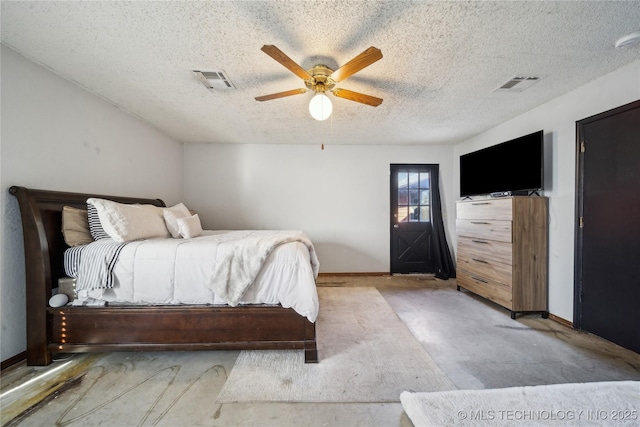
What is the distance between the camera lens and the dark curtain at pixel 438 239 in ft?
13.0

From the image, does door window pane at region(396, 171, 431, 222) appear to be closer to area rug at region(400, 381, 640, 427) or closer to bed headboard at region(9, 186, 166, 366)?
area rug at region(400, 381, 640, 427)

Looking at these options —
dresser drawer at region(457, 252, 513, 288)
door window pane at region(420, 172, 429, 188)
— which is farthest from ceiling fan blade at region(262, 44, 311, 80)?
door window pane at region(420, 172, 429, 188)

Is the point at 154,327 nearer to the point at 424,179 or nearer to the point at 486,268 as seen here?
the point at 486,268

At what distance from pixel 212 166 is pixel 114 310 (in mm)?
2781

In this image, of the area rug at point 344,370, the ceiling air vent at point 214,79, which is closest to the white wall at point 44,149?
the ceiling air vent at point 214,79

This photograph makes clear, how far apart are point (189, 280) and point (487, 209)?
10.5ft

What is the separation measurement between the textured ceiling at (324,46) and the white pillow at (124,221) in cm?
114

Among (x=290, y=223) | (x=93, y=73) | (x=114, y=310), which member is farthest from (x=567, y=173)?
(x=93, y=73)

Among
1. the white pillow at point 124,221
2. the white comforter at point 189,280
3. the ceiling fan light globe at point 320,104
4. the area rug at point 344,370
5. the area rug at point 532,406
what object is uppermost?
the ceiling fan light globe at point 320,104

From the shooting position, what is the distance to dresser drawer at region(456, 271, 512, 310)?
8.22ft

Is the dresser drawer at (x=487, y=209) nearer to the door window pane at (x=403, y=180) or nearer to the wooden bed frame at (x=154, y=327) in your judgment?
the door window pane at (x=403, y=180)

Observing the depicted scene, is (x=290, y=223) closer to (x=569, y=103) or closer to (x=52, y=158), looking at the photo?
(x=52, y=158)

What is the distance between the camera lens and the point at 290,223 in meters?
4.05

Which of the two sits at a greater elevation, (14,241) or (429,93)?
(429,93)
